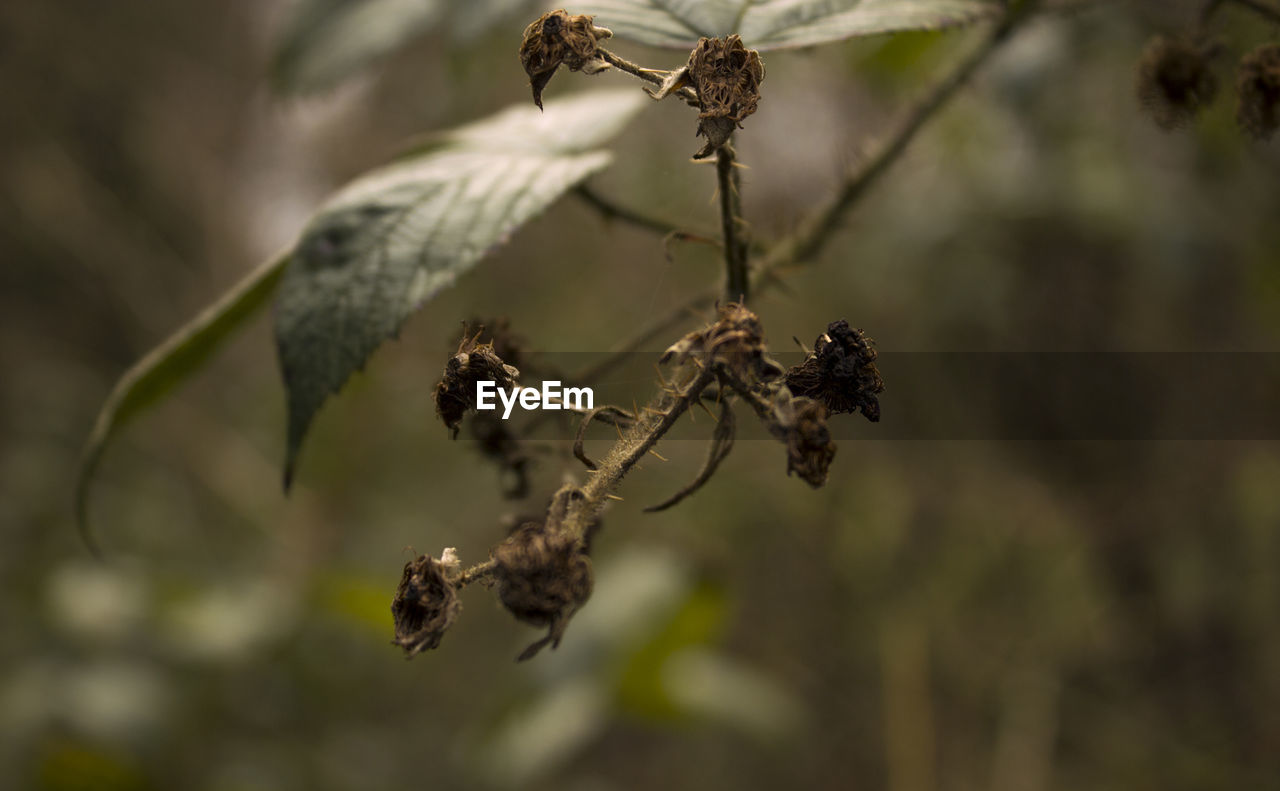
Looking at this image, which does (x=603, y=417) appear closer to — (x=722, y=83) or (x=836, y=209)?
(x=722, y=83)

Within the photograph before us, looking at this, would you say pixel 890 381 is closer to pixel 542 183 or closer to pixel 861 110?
pixel 861 110

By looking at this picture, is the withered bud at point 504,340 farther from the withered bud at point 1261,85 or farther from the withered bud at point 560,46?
the withered bud at point 1261,85

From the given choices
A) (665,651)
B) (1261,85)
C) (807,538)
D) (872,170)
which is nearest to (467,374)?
(872,170)

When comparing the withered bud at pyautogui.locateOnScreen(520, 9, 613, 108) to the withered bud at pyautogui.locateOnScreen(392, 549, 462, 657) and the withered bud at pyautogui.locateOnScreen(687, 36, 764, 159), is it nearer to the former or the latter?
the withered bud at pyautogui.locateOnScreen(687, 36, 764, 159)

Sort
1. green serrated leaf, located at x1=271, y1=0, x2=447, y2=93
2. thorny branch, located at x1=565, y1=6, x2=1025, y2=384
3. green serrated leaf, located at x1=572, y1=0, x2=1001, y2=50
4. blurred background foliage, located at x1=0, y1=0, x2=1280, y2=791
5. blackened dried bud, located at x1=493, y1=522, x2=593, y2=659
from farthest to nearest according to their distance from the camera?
blurred background foliage, located at x1=0, y1=0, x2=1280, y2=791, green serrated leaf, located at x1=271, y1=0, x2=447, y2=93, thorny branch, located at x1=565, y1=6, x2=1025, y2=384, green serrated leaf, located at x1=572, y1=0, x2=1001, y2=50, blackened dried bud, located at x1=493, y1=522, x2=593, y2=659

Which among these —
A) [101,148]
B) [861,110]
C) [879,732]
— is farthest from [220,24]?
[879,732]

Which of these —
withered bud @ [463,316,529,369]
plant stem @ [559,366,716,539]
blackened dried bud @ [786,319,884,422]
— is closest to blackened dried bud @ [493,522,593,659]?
plant stem @ [559,366,716,539]

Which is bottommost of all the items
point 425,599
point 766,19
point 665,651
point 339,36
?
point 425,599
